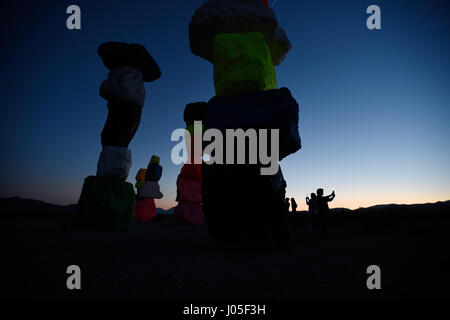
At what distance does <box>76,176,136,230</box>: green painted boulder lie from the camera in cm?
631

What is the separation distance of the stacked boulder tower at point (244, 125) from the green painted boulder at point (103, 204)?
4.00 m

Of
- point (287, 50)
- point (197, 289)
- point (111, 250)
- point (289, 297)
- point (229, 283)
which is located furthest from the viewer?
point (287, 50)

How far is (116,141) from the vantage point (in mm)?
6852

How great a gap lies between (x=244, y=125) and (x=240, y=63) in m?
1.11

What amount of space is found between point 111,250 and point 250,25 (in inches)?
172

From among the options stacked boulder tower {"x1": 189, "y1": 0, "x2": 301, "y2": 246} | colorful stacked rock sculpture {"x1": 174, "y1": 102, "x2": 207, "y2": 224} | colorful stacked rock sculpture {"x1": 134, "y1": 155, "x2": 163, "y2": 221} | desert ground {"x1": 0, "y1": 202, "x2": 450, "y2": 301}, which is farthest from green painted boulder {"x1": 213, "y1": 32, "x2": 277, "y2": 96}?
colorful stacked rock sculpture {"x1": 134, "y1": 155, "x2": 163, "y2": 221}

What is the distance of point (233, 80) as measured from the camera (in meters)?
3.76

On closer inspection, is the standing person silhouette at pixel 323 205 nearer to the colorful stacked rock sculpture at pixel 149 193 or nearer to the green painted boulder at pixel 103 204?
the green painted boulder at pixel 103 204

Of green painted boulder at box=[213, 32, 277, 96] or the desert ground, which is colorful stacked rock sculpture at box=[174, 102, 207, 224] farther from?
the desert ground

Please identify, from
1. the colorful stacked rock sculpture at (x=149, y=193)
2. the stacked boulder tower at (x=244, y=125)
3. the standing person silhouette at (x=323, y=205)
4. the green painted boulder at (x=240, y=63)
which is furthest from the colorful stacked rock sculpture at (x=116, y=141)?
the colorful stacked rock sculpture at (x=149, y=193)

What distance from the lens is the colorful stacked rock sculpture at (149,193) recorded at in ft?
44.1

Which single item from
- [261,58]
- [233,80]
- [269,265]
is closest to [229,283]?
[269,265]

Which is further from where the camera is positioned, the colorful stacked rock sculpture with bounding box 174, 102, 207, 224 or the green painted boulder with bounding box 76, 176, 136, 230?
the colorful stacked rock sculpture with bounding box 174, 102, 207, 224
